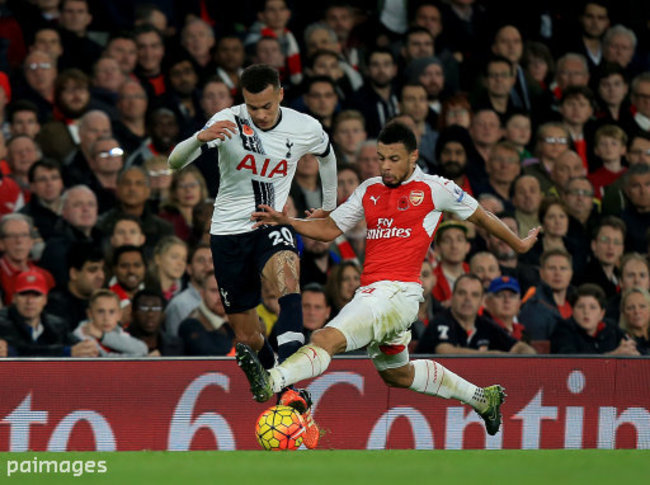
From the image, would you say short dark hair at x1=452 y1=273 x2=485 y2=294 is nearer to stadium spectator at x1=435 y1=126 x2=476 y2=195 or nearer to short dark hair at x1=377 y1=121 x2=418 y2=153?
stadium spectator at x1=435 y1=126 x2=476 y2=195

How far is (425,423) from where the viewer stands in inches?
429

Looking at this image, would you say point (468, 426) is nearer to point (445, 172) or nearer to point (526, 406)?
point (526, 406)

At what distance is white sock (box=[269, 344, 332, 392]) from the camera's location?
855 cm

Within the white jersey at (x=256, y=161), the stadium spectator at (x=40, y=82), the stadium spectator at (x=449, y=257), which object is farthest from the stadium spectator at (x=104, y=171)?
the white jersey at (x=256, y=161)

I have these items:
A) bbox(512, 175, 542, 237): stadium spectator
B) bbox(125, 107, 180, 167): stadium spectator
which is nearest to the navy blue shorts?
bbox(125, 107, 180, 167): stadium spectator

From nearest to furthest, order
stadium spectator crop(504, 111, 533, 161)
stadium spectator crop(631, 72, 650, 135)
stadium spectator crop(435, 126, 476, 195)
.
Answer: stadium spectator crop(435, 126, 476, 195), stadium spectator crop(504, 111, 533, 161), stadium spectator crop(631, 72, 650, 135)

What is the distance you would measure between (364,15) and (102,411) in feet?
23.9

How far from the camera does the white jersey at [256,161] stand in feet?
31.6

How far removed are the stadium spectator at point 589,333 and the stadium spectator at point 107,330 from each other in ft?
A: 11.6

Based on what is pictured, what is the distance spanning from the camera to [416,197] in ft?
30.5

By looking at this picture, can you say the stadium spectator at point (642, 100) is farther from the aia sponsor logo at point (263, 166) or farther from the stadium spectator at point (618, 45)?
the aia sponsor logo at point (263, 166)

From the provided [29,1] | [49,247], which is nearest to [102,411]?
[49,247]

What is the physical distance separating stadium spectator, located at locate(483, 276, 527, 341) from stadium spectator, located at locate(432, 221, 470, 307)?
48 cm

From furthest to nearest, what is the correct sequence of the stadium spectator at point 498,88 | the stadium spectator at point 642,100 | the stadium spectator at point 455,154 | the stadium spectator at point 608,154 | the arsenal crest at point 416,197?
1. the stadium spectator at point 642,100
2. the stadium spectator at point 498,88
3. the stadium spectator at point 608,154
4. the stadium spectator at point 455,154
5. the arsenal crest at point 416,197
